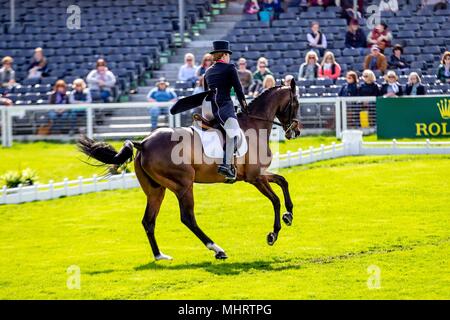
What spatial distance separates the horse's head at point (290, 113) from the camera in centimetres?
1565

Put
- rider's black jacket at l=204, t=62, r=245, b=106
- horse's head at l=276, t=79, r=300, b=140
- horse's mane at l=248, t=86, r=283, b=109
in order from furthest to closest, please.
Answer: horse's head at l=276, t=79, r=300, b=140, horse's mane at l=248, t=86, r=283, b=109, rider's black jacket at l=204, t=62, r=245, b=106

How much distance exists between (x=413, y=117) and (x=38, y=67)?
432 inches

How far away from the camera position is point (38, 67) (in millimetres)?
29594

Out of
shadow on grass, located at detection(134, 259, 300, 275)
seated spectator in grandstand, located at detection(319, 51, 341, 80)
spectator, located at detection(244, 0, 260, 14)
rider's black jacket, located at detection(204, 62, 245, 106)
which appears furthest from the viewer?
spectator, located at detection(244, 0, 260, 14)

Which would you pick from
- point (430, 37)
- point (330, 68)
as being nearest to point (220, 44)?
point (330, 68)

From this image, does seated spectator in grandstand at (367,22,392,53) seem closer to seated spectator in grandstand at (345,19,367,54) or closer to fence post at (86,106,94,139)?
seated spectator in grandstand at (345,19,367,54)

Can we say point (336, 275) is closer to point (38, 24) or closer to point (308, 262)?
point (308, 262)

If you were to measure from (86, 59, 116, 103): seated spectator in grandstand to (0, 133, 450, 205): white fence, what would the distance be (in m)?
5.71

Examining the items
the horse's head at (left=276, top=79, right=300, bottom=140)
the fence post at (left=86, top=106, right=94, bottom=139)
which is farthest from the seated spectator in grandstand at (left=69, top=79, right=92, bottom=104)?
the horse's head at (left=276, top=79, right=300, bottom=140)

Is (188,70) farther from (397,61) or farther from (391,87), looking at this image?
(391,87)

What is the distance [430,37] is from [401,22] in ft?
3.27

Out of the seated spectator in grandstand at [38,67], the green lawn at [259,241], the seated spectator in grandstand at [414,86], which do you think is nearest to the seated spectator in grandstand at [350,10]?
the seated spectator in grandstand at [414,86]

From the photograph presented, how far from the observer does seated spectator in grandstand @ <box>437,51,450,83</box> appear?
24250 millimetres

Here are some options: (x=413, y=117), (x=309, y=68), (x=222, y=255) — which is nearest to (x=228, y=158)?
(x=222, y=255)
